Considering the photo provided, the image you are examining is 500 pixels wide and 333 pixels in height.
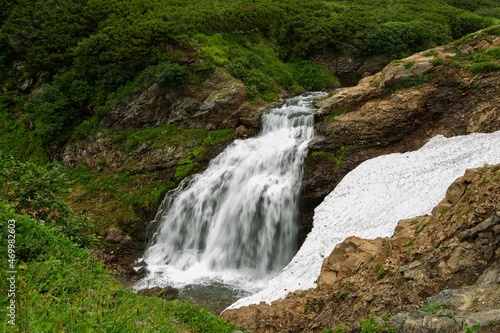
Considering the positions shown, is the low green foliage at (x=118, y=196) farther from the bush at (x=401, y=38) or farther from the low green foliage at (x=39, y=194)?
the bush at (x=401, y=38)

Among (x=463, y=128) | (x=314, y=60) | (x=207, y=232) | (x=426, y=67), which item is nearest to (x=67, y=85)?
(x=207, y=232)

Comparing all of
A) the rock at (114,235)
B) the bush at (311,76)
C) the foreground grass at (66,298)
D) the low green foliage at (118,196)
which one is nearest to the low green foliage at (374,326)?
the foreground grass at (66,298)

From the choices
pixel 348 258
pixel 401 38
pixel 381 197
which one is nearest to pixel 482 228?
pixel 348 258

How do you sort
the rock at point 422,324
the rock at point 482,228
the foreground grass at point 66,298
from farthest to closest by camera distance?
the rock at point 482,228 → the rock at point 422,324 → the foreground grass at point 66,298

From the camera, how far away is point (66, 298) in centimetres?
453

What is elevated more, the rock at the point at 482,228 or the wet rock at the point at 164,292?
the rock at the point at 482,228

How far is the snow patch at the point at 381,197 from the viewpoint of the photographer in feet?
41.9

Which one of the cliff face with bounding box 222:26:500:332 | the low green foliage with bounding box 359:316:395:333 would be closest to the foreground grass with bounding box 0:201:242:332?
the low green foliage with bounding box 359:316:395:333

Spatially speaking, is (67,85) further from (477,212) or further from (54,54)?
(477,212)

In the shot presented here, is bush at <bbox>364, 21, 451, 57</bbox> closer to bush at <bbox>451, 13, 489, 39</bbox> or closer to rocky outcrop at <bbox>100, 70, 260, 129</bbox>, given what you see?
bush at <bbox>451, 13, 489, 39</bbox>

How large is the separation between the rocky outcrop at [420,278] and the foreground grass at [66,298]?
3.09m

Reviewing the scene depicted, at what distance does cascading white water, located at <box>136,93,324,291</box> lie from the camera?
628 inches

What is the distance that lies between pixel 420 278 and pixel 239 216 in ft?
32.9

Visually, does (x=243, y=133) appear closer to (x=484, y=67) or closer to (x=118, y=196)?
(x=118, y=196)
